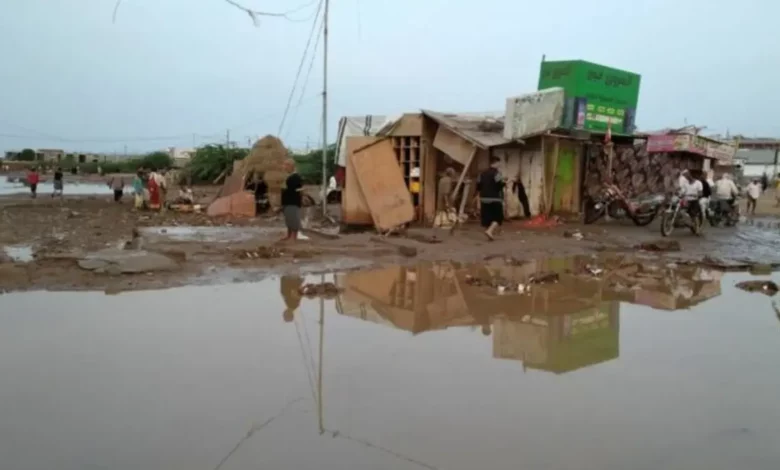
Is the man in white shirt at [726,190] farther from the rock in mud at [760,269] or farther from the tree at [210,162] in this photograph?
the tree at [210,162]

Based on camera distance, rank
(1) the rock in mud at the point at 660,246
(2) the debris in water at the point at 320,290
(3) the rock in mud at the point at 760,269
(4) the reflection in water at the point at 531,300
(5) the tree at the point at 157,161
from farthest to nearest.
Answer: (5) the tree at the point at 157,161
(1) the rock in mud at the point at 660,246
(3) the rock in mud at the point at 760,269
(2) the debris in water at the point at 320,290
(4) the reflection in water at the point at 531,300

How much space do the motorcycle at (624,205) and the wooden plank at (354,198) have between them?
5941 millimetres

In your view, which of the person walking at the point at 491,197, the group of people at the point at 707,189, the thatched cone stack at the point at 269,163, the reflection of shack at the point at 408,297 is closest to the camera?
the reflection of shack at the point at 408,297

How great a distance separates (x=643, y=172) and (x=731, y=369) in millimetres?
15297

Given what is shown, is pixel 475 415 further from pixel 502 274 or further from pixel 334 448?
pixel 502 274

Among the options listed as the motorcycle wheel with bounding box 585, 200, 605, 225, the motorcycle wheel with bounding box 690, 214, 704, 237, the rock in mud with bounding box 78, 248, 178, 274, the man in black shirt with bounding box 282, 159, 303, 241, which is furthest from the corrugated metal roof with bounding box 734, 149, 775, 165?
the rock in mud with bounding box 78, 248, 178, 274

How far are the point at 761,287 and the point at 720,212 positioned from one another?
→ 9.57 metres

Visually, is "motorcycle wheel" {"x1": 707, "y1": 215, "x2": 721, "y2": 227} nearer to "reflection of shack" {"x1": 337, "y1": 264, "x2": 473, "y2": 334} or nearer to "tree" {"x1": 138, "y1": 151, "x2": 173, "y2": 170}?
"reflection of shack" {"x1": 337, "y1": 264, "x2": 473, "y2": 334}

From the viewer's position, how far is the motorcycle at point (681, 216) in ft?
49.0

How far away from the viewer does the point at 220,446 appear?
3848 mm

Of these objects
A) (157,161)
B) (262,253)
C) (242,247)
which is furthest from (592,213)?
(157,161)

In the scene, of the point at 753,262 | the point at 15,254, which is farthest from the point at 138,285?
the point at 753,262

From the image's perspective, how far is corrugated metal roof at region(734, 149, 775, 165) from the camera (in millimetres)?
59906

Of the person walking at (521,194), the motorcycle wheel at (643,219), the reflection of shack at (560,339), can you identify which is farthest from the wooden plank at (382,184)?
the reflection of shack at (560,339)
